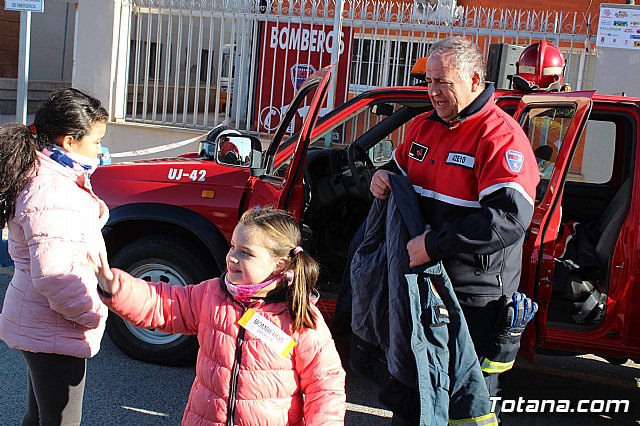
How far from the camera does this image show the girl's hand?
2.58 meters

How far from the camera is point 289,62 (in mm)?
9133

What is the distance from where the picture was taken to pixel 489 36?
28.7 ft

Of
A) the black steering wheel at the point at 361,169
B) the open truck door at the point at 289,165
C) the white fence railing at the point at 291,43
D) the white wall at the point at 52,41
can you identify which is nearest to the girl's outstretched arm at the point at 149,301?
the open truck door at the point at 289,165

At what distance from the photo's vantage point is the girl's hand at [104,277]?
2.58 m

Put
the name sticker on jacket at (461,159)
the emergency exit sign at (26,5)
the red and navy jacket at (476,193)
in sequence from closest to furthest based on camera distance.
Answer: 1. the red and navy jacket at (476,193)
2. the name sticker on jacket at (461,159)
3. the emergency exit sign at (26,5)

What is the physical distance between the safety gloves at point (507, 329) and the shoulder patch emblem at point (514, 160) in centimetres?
52

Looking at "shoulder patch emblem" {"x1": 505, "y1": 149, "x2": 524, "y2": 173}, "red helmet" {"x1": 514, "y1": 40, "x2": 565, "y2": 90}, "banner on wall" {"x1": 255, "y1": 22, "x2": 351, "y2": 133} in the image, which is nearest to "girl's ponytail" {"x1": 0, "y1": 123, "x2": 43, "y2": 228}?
"shoulder patch emblem" {"x1": 505, "y1": 149, "x2": 524, "y2": 173}

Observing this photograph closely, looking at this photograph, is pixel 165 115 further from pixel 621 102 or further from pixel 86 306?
pixel 86 306

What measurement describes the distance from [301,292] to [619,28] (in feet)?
22.8

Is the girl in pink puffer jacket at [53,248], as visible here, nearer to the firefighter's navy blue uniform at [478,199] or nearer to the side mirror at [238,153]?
the firefighter's navy blue uniform at [478,199]

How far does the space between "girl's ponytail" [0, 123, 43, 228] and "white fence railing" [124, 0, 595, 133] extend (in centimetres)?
617

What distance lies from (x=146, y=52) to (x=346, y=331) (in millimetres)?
6510

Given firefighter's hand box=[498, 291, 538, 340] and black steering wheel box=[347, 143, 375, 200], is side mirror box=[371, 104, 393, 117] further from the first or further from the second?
firefighter's hand box=[498, 291, 538, 340]

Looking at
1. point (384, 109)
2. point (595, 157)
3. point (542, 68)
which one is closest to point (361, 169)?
point (384, 109)
